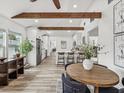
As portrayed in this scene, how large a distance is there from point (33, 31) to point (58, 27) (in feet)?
6.84

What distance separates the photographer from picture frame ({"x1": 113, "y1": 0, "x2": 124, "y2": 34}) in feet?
13.6

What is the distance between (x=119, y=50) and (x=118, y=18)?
2.70 feet

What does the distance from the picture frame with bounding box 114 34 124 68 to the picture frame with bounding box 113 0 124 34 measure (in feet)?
0.56

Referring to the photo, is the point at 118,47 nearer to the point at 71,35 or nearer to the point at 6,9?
the point at 6,9

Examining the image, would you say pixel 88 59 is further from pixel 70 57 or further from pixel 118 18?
pixel 70 57

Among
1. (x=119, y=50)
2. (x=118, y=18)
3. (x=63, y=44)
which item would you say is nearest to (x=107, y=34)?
(x=118, y=18)

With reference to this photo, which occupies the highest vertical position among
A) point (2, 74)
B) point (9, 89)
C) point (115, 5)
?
point (115, 5)

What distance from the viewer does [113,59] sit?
4770mm

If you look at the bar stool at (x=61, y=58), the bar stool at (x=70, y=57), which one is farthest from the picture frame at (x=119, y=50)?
the bar stool at (x=61, y=58)

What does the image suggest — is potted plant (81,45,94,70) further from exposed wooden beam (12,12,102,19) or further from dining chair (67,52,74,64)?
dining chair (67,52,74,64)

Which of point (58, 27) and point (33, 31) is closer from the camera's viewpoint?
point (33, 31)

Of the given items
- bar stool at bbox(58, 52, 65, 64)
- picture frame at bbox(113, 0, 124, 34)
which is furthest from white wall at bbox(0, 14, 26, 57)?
picture frame at bbox(113, 0, 124, 34)

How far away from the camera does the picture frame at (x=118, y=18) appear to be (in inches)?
163

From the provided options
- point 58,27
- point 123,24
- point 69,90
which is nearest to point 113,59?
point 123,24
